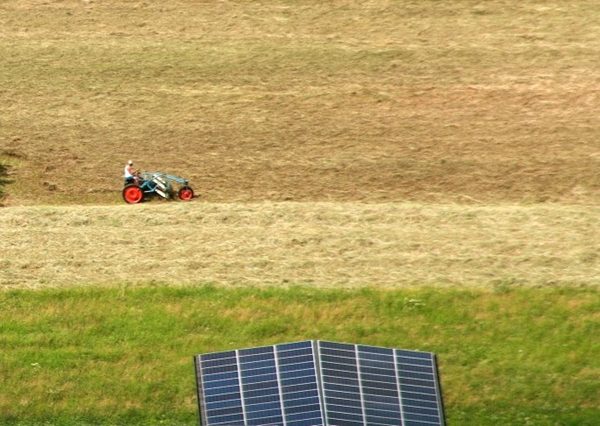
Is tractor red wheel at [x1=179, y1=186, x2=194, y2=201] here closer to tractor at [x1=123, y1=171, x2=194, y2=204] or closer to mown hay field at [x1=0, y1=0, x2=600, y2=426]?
tractor at [x1=123, y1=171, x2=194, y2=204]

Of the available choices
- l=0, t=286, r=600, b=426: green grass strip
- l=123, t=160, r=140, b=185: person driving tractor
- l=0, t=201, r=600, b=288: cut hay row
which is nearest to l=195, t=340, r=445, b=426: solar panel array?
l=0, t=286, r=600, b=426: green grass strip

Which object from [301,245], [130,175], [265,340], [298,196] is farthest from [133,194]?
[265,340]

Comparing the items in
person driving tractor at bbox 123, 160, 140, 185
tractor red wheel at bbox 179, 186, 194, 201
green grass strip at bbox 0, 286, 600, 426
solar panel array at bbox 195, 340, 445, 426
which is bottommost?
green grass strip at bbox 0, 286, 600, 426

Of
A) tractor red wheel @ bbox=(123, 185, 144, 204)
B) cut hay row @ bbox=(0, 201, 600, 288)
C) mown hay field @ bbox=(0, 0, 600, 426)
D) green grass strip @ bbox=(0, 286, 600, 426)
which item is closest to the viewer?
green grass strip @ bbox=(0, 286, 600, 426)

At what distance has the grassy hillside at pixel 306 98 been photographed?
2905 centimetres

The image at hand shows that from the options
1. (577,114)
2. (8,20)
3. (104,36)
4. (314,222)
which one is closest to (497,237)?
(314,222)

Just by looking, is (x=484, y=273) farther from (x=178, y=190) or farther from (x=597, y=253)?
(x=178, y=190)

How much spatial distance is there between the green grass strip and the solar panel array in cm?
410

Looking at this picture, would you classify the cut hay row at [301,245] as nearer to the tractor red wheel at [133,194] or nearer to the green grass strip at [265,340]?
the tractor red wheel at [133,194]

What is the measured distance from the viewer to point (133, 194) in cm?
2806

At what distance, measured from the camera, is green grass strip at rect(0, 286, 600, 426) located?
20.1 meters

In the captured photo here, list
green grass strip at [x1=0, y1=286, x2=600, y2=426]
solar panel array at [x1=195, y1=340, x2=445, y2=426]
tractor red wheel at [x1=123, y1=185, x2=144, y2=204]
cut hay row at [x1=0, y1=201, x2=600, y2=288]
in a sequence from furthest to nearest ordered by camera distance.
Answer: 1. tractor red wheel at [x1=123, y1=185, x2=144, y2=204]
2. cut hay row at [x1=0, y1=201, x2=600, y2=288]
3. green grass strip at [x1=0, y1=286, x2=600, y2=426]
4. solar panel array at [x1=195, y1=340, x2=445, y2=426]

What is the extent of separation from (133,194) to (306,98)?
696cm

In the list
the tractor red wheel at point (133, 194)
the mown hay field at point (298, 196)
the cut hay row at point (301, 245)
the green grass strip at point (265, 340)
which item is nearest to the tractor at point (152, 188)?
the tractor red wheel at point (133, 194)
